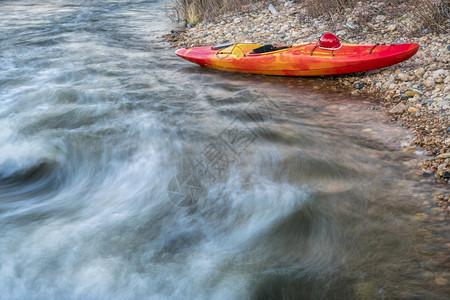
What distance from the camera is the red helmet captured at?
5.13 metres

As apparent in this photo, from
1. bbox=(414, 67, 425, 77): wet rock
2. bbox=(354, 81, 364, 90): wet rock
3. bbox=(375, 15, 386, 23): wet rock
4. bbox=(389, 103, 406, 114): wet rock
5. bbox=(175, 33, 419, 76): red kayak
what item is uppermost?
bbox=(375, 15, 386, 23): wet rock

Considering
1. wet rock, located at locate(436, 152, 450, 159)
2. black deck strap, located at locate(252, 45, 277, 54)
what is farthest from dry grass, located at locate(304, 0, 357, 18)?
wet rock, located at locate(436, 152, 450, 159)

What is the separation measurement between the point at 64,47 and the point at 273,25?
173 inches

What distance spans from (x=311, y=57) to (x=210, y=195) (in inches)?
108

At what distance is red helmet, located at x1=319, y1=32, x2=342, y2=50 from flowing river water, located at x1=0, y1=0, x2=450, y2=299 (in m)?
0.49

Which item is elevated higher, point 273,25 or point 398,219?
point 273,25

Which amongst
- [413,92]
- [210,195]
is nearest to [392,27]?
[413,92]

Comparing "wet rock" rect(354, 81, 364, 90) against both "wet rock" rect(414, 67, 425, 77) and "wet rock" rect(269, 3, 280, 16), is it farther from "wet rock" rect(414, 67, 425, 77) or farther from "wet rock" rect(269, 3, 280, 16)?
"wet rock" rect(269, 3, 280, 16)

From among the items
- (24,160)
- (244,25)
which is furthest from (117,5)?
(24,160)

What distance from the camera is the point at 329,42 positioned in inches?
202

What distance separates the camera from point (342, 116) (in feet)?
14.6

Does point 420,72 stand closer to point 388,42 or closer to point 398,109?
point 398,109

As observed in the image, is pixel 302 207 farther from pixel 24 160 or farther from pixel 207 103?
pixel 24 160

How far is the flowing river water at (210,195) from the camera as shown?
2547 millimetres
